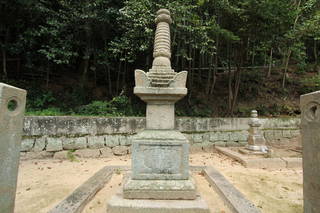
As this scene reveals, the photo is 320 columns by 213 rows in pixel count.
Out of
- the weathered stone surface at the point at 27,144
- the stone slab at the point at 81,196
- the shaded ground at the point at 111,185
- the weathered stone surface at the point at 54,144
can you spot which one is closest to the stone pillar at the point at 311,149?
the shaded ground at the point at 111,185

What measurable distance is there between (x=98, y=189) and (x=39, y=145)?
3625 mm

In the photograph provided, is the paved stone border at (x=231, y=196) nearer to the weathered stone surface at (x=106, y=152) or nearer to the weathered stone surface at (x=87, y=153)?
the weathered stone surface at (x=106, y=152)

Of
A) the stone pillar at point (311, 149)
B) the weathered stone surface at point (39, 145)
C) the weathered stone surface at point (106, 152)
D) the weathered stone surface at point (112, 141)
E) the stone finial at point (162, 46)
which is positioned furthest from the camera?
the weathered stone surface at point (112, 141)

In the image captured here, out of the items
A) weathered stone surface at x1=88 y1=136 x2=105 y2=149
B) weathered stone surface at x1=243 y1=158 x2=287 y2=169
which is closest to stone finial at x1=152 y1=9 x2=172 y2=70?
weathered stone surface at x1=243 y1=158 x2=287 y2=169

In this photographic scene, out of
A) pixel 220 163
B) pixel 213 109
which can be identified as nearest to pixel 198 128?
pixel 220 163

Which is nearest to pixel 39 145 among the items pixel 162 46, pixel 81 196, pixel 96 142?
pixel 96 142

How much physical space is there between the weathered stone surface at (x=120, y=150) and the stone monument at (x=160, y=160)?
3.91m

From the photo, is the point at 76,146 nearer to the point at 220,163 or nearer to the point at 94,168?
the point at 94,168

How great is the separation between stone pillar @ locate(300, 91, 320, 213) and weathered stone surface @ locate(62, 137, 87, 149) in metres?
5.98

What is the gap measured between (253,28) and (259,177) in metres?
6.87

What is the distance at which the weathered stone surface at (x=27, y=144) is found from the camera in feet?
18.4

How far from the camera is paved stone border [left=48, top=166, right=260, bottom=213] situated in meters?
2.49

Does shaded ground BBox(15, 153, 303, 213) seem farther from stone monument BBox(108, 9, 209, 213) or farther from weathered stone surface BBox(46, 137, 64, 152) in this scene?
stone monument BBox(108, 9, 209, 213)

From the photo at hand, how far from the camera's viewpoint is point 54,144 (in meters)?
5.91
